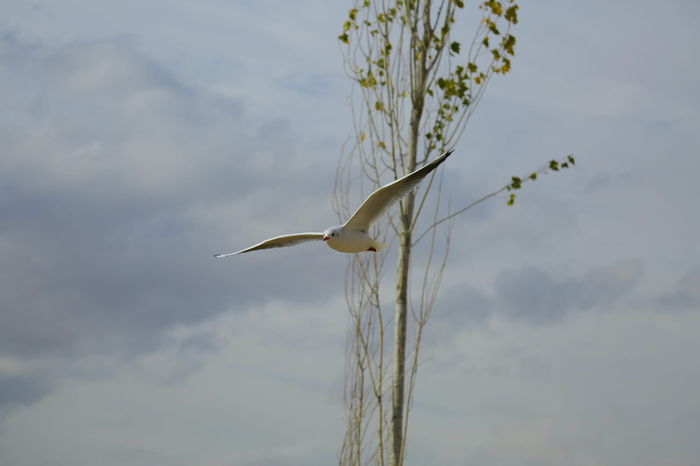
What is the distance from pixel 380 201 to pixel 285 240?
0.49 metres

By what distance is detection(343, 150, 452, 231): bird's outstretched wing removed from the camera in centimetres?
310

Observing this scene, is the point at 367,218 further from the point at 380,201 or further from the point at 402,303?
the point at 402,303

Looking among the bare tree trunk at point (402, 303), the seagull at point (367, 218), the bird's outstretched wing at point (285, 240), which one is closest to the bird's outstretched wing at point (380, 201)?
the seagull at point (367, 218)

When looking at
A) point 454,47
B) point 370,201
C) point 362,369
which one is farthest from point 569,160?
point 370,201

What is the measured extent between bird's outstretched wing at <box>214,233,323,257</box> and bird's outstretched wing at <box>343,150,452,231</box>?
161mm

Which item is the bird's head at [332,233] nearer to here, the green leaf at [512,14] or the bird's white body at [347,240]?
the bird's white body at [347,240]

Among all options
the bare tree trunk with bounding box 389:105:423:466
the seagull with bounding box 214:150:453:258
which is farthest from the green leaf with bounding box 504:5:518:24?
→ the seagull with bounding box 214:150:453:258

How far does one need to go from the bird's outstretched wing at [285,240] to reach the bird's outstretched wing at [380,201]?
16 centimetres

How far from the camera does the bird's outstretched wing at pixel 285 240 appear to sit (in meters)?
3.31

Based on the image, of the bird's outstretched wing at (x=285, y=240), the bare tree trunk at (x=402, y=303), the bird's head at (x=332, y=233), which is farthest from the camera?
the bare tree trunk at (x=402, y=303)

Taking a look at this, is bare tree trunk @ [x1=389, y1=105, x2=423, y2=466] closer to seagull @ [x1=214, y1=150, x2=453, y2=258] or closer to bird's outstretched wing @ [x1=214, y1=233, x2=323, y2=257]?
bird's outstretched wing @ [x1=214, y1=233, x2=323, y2=257]

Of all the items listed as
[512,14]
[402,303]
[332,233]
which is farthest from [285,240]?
[512,14]

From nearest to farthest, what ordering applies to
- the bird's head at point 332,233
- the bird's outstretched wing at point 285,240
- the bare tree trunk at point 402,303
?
the bird's head at point 332,233 < the bird's outstretched wing at point 285,240 < the bare tree trunk at point 402,303

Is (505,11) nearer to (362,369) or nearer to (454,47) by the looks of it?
(454,47)
